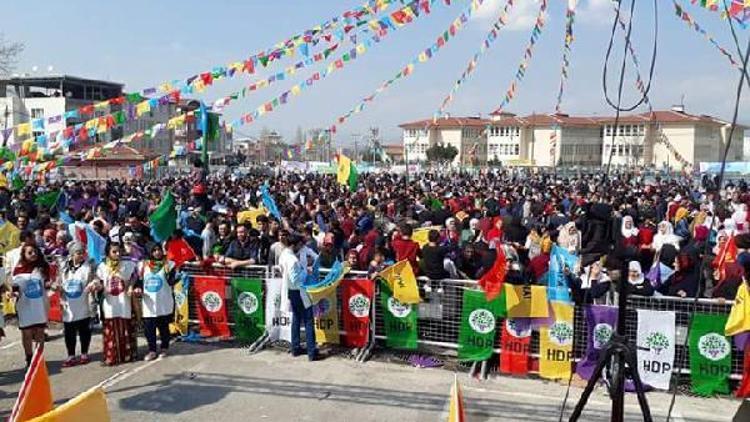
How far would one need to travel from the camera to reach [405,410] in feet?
21.9

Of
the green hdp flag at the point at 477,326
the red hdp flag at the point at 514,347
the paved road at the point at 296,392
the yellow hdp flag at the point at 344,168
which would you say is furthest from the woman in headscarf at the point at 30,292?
the yellow hdp flag at the point at 344,168

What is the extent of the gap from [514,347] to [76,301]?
17.4 feet

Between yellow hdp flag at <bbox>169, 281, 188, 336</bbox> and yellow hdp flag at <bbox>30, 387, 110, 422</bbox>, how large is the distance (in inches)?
254

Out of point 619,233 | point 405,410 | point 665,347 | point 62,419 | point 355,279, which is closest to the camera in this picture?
point 62,419

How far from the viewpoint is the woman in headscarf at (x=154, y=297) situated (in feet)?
27.0

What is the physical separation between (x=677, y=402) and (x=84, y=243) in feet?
29.1

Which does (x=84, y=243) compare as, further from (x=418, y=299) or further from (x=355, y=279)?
(x=418, y=299)

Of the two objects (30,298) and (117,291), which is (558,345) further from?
(30,298)

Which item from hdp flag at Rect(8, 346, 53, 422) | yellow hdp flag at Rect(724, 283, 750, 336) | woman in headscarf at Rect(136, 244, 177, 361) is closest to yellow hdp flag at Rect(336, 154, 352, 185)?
woman in headscarf at Rect(136, 244, 177, 361)

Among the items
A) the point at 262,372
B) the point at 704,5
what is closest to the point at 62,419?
the point at 262,372

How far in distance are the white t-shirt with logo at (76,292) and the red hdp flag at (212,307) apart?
1.57 m

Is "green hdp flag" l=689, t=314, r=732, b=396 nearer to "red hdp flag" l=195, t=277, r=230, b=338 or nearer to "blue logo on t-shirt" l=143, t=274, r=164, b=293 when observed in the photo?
"red hdp flag" l=195, t=277, r=230, b=338

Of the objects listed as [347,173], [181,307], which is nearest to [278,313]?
[181,307]

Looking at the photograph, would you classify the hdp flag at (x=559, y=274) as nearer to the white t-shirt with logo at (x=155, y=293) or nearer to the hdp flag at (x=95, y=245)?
the white t-shirt with logo at (x=155, y=293)
